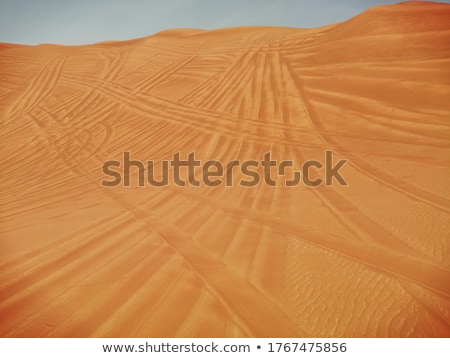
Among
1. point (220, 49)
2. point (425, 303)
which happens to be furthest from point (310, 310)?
point (220, 49)

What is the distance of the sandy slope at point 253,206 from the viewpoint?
2.44m

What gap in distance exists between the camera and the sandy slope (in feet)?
8.00

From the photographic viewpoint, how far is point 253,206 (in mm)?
4273

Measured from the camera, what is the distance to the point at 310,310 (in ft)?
7.88

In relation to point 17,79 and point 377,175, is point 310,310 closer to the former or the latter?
point 377,175

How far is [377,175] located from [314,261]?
2.47m
